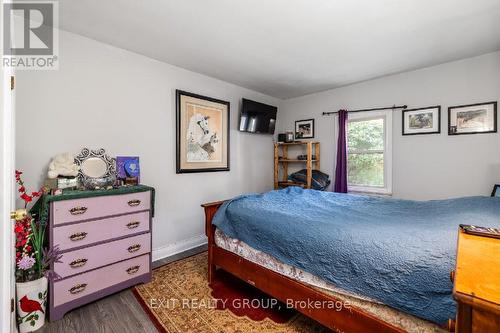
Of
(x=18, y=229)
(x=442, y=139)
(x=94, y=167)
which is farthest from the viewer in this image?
(x=442, y=139)

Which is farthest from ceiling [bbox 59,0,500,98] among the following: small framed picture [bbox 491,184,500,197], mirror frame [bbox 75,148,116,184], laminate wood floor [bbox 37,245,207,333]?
laminate wood floor [bbox 37,245,207,333]

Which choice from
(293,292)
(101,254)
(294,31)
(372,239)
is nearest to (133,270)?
(101,254)

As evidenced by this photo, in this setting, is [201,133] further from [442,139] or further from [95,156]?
[442,139]

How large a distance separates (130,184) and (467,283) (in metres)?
2.53

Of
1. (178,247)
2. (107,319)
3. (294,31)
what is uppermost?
(294,31)

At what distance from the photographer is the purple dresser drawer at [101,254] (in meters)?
1.80

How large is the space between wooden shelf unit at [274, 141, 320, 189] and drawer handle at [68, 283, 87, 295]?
306 centimetres

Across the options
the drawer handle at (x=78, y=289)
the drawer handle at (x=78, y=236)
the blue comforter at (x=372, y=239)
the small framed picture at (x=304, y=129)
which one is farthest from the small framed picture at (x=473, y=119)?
the drawer handle at (x=78, y=289)

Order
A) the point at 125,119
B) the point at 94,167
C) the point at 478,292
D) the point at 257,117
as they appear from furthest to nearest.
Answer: the point at 257,117
the point at 125,119
the point at 94,167
the point at 478,292

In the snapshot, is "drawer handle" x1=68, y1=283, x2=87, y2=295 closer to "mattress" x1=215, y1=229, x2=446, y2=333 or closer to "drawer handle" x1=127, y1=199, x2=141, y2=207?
"drawer handle" x1=127, y1=199, x2=141, y2=207

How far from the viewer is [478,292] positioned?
543 millimetres

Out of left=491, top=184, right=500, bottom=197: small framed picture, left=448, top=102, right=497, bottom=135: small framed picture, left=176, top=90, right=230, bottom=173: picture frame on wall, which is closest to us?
left=491, top=184, right=500, bottom=197: small framed picture

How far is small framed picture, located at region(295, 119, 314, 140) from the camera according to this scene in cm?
408

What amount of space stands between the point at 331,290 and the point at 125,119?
101 inches
